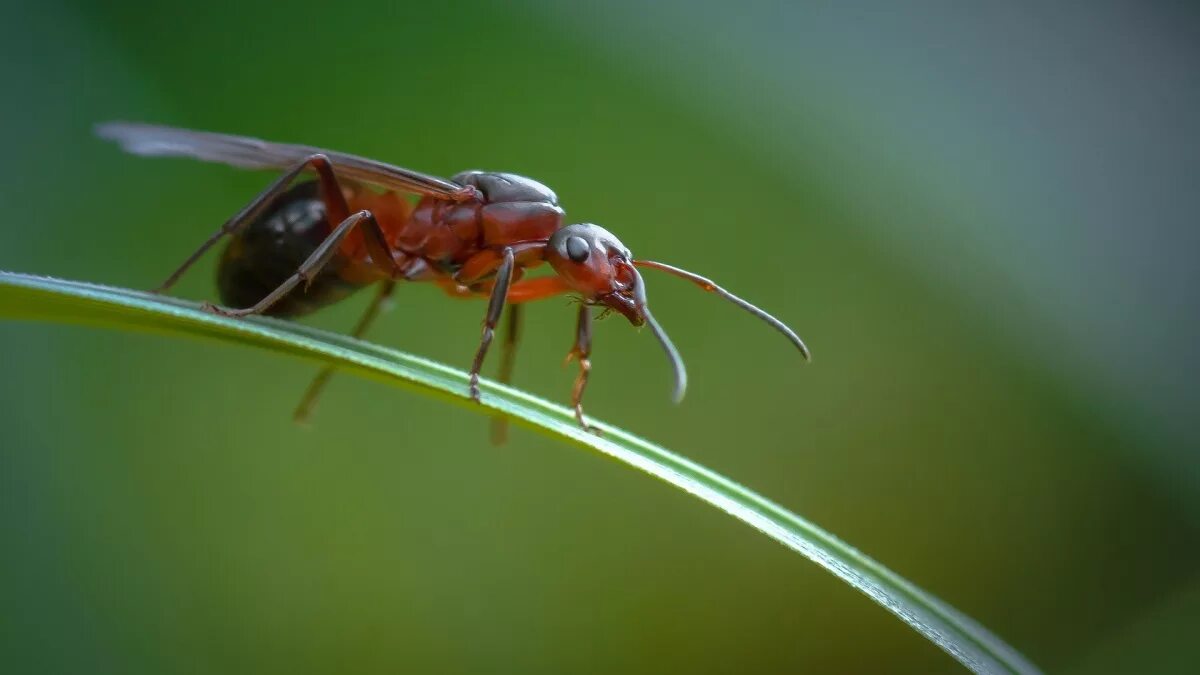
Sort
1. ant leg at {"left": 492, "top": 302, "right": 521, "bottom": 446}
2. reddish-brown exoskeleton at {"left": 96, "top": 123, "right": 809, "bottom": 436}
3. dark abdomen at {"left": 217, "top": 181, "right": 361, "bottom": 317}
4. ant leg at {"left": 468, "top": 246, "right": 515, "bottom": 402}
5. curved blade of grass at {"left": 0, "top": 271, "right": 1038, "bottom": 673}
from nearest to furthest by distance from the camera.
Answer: curved blade of grass at {"left": 0, "top": 271, "right": 1038, "bottom": 673} → ant leg at {"left": 468, "top": 246, "right": 515, "bottom": 402} → reddish-brown exoskeleton at {"left": 96, "top": 123, "right": 809, "bottom": 436} → dark abdomen at {"left": 217, "top": 181, "right": 361, "bottom": 317} → ant leg at {"left": 492, "top": 302, "right": 521, "bottom": 446}

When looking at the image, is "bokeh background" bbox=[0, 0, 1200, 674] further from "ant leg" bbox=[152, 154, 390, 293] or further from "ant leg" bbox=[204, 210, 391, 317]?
"ant leg" bbox=[204, 210, 391, 317]

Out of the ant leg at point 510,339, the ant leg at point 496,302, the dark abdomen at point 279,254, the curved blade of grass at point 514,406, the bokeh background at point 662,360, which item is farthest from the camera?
the bokeh background at point 662,360

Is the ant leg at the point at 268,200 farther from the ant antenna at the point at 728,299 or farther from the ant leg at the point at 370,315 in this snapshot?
the ant antenna at the point at 728,299

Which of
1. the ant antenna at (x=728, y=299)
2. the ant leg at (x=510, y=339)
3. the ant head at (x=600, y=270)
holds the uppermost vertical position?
the ant antenna at (x=728, y=299)

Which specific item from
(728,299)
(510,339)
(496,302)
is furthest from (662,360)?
(496,302)

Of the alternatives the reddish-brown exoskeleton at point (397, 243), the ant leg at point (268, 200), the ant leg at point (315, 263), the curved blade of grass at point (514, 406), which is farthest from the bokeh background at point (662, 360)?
the curved blade of grass at point (514, 406)

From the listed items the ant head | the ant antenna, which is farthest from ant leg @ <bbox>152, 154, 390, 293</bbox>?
the ant antenna
